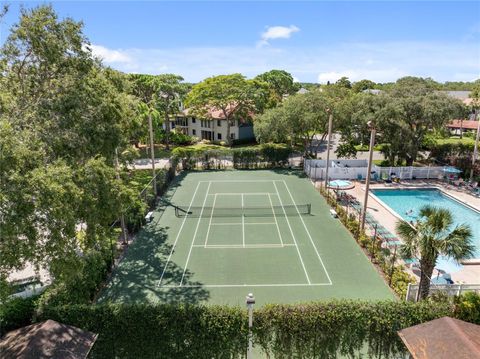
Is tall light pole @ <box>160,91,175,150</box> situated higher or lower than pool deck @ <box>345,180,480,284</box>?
higher

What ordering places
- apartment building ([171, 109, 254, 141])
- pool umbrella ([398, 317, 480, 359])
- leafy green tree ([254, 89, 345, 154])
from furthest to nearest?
apartment building ([171, 109, 254, 141]) → leafy green tree ([254, 89, 345, 154]) → pool umbrella ([398, 317, 480, 359])

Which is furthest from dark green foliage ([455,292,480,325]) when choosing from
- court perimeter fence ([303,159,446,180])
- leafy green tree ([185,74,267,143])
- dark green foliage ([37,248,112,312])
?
leafy green tree ([185,74,267,143])

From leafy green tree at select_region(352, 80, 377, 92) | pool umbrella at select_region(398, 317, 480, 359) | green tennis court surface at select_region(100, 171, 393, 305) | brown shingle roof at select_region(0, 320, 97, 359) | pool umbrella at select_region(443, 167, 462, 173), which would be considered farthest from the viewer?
leafy green tree at select_region(352, 80, 377, 92)

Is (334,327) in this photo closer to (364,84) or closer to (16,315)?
(16,315)

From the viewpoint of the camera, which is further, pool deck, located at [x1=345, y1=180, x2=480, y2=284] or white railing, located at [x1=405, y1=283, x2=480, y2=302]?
pool deck, located at [x1=345, y1=180, x2=480, y2=284]

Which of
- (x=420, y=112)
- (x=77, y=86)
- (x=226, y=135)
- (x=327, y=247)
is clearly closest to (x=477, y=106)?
(x=420, y=112)

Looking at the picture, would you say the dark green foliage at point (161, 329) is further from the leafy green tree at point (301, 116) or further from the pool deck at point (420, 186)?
the leafy green tree at point (301, 116)

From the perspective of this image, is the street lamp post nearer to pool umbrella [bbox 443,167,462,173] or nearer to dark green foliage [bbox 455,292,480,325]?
dark green foliage [bbox 455,292,480,325]
